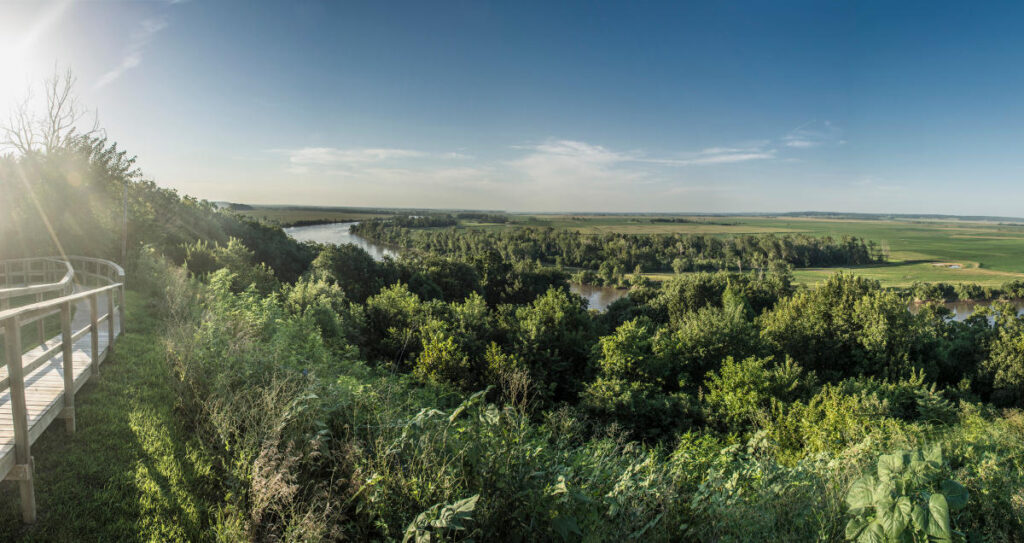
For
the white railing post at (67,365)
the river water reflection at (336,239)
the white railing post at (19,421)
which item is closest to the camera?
the white railing post at (19,421)

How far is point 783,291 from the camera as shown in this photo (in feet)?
151

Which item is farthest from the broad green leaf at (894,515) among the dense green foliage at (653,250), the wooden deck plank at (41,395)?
the dense green foliage at (653,250)

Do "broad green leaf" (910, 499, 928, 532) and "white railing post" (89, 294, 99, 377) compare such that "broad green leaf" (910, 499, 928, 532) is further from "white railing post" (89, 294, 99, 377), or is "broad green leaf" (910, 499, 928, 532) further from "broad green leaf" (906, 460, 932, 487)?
"white railing post" (89, 294, 99, 377)

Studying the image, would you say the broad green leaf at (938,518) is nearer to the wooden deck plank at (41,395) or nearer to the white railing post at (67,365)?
the wooden deck plank at (41,395)

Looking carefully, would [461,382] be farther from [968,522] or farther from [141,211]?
[141,211]

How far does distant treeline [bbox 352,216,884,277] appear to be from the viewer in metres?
109

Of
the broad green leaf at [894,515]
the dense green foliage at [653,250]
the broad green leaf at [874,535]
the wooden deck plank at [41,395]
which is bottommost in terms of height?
the dense green foliage at [653,250]

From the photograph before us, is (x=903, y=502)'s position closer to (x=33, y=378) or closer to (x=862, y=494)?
(x=862, y=494)

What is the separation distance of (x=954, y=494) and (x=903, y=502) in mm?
603

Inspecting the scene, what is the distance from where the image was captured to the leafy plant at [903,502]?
2795 mm

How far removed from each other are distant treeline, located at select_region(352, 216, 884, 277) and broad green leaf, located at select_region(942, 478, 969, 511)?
Answer: 322ft

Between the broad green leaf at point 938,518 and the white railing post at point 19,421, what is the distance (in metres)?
6.29

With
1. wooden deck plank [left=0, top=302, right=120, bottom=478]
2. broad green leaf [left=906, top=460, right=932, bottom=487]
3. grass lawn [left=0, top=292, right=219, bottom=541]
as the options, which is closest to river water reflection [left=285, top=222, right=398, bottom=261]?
wooden deck plank [left=0, top=302, right=120, bottom=478]

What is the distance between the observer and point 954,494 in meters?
3.09
